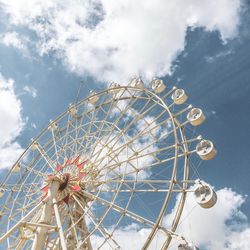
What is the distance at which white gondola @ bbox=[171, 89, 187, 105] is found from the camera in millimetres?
19172

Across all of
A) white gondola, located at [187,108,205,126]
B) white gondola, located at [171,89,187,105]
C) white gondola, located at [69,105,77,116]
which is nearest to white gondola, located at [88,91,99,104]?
white gondola, located at [69,105,77,116]

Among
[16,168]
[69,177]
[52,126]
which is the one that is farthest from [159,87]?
[16,168]

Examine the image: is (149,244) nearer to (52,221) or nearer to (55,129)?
(52,221)

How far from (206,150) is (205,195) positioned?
7.92 feet

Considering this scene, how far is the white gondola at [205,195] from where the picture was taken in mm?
14477

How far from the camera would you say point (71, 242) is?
17234 mm

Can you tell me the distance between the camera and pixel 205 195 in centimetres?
1471

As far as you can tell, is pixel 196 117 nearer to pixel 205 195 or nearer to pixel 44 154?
pixel 205 195

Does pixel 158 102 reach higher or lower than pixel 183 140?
higher

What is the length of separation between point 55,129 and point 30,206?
5.37 m

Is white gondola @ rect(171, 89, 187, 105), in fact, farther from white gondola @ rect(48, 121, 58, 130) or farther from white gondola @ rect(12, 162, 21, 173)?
white gondola @ rect(12, 162, 21, 173)

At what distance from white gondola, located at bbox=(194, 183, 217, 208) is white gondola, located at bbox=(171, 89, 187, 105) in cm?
545

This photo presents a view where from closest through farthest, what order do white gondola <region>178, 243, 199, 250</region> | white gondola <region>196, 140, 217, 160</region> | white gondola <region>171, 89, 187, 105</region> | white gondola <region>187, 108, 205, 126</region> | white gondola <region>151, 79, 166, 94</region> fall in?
white gondola <region>178, 243, 199, 250</region> < white gondola <region>196, 140, 217, 160</region> < white gondola <region>187, 108, 205, 126</region> < white gondola <region>171, 89, 187, 105</region> < white gondola <region>151, 79, 166, 94</region>

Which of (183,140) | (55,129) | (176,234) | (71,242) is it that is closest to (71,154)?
(55,129)
